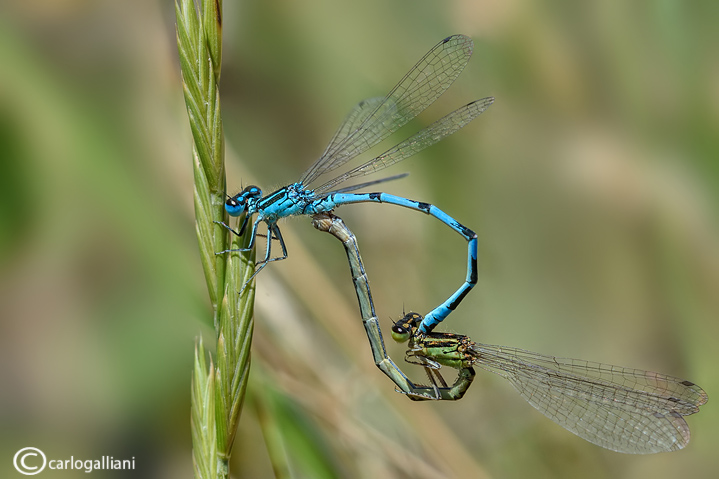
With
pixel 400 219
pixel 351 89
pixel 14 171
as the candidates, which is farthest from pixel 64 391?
pixel 351 89

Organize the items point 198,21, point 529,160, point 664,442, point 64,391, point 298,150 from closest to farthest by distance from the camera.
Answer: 1. point 198,21
2. point 664,442
3. point 64,391
4. point 298,150
5. point 529,160

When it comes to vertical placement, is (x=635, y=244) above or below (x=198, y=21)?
below

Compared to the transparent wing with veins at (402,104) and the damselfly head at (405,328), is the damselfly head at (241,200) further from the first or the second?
the damselfly head at (405,328)

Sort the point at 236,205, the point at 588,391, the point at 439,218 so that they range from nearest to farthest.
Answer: the point at 236,205 → the point at 588,391 → the point at 439,218

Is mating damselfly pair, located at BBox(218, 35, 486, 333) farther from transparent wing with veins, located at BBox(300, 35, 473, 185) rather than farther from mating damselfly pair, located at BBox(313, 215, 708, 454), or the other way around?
mating damselfly pair, located at BBox(313, 215, 708, 454)

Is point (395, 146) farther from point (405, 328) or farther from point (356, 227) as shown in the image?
point (405, 328)

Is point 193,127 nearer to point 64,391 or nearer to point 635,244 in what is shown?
point 64,391
